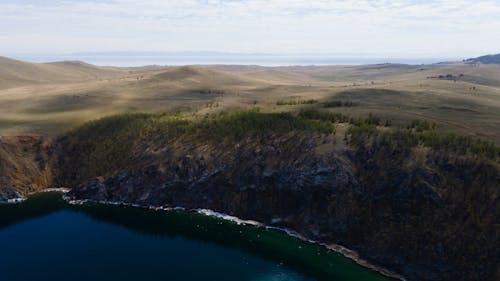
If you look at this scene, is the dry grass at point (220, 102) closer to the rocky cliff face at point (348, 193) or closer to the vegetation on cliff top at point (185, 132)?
the vegetation on cliff top at point (185, 132)

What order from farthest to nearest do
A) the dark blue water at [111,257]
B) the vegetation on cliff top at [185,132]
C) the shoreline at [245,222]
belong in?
the vegetation on cliff top at [185,132], the shoreline at [245,222], the dark blue water at [111,257]

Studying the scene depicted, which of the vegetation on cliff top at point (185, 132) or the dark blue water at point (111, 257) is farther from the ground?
the vegetation on cliff top at point (185, 132)

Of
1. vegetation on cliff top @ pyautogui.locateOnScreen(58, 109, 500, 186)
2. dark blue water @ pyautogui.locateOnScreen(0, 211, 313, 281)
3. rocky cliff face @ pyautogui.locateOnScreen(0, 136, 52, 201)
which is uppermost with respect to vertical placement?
vegetation on cliff top @ pyautogui.locateOnScreen(58, 109, 500, 186)

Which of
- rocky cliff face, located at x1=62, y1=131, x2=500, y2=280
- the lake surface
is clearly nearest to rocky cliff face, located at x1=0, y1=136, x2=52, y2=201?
the lake surface

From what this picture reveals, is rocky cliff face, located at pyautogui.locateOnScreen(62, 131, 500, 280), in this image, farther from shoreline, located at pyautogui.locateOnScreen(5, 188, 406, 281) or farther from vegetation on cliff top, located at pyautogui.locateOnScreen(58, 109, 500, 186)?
vegetation on cliff top, located at pyautogui.locateOnScreen(58, 109, 500, 186)

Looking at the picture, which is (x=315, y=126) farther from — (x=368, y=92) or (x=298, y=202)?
(x=368, y=92)

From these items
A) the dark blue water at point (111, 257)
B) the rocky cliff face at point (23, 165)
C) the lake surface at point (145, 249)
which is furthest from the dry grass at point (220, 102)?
the dark blue water at point (111, 257)

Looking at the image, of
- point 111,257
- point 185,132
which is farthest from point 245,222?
point 185,132
